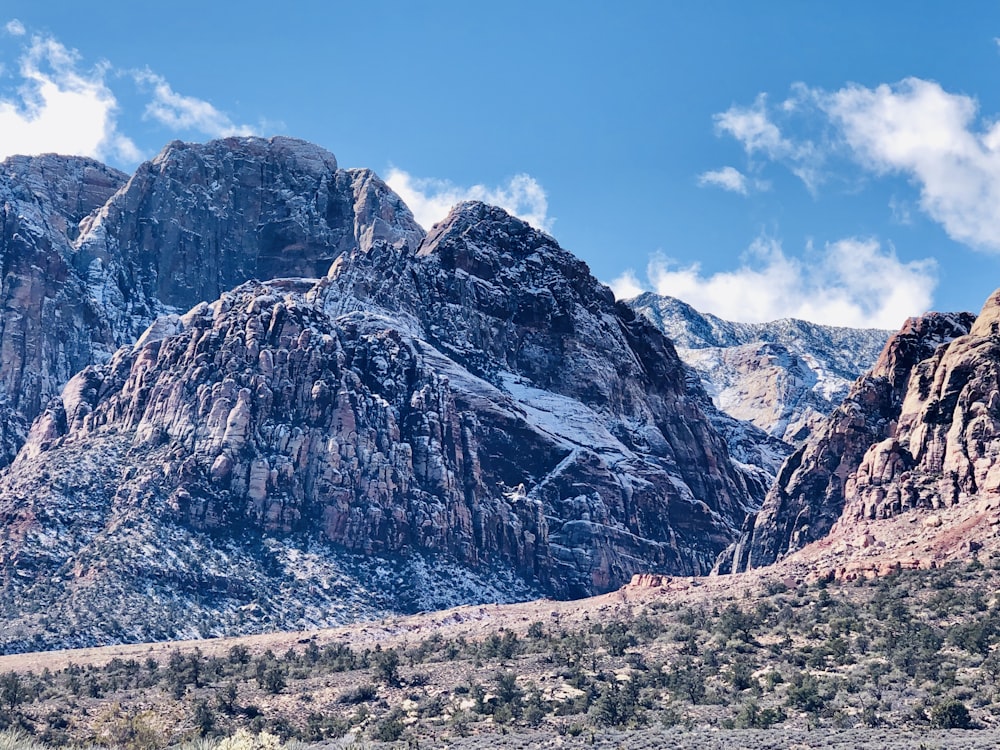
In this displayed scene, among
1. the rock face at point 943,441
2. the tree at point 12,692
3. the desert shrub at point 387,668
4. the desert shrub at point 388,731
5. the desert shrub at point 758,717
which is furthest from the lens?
the rock face at point 943,441

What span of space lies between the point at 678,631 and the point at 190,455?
9389 centimetres

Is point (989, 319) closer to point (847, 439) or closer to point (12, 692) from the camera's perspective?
point (847, 439)

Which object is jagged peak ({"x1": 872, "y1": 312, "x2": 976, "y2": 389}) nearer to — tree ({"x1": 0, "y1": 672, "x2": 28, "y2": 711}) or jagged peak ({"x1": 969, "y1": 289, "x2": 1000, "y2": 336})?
jagged peak ({"x1": 969, "y1": 289, "x2": 1000, "y2": 336})

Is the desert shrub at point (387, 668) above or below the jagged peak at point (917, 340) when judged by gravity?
below

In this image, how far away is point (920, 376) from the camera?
162500mm

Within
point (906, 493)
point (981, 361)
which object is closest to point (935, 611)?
point (906, 493)

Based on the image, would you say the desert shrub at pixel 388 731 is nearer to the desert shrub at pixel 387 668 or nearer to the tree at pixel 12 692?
the desert shrub at pixel 387 668

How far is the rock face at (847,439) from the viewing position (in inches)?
6703

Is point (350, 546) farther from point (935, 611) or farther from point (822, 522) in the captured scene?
point (935, 611)

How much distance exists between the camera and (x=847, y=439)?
567 feet

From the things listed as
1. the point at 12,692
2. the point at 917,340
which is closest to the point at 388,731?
the point at 12,692

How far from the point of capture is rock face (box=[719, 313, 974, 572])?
170 m

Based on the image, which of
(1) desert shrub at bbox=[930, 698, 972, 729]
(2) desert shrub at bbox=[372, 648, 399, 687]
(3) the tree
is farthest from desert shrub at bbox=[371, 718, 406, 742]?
(1) desert shrub at bbox=[930, 698, 972, 729]

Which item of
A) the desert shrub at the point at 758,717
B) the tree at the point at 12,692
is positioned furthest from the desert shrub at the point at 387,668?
the desert shrub at the point at 758,717
